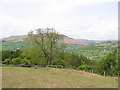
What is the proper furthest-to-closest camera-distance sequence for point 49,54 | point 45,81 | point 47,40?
point 49,54 < point 47,40 < point 45,81

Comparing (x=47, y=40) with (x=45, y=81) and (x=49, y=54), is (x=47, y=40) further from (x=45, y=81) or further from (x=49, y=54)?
(x=45, y=81)

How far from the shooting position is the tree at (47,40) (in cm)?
4231

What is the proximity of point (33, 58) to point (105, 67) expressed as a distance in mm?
14070

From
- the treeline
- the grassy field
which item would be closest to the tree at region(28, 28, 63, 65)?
the treeline

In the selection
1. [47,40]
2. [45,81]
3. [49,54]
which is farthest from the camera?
[49,54]

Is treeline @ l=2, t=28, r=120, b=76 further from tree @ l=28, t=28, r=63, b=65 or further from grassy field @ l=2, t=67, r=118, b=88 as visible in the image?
grassy field @ l=2, t=67, r=118, b=88

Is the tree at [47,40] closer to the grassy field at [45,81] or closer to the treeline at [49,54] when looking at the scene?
the treeline at [49,54]

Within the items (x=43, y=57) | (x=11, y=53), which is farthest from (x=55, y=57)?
(x=11, y=53)

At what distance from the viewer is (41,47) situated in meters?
43.0

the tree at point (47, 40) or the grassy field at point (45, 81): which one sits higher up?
the tree at point (47, 40)

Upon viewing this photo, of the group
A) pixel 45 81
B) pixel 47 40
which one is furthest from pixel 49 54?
pixel 45 81

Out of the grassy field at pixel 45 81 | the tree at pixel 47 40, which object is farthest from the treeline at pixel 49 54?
the grassy field at pixel 45 81

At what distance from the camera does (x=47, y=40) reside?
42.2 m

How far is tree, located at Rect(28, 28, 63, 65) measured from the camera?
4231 cm
